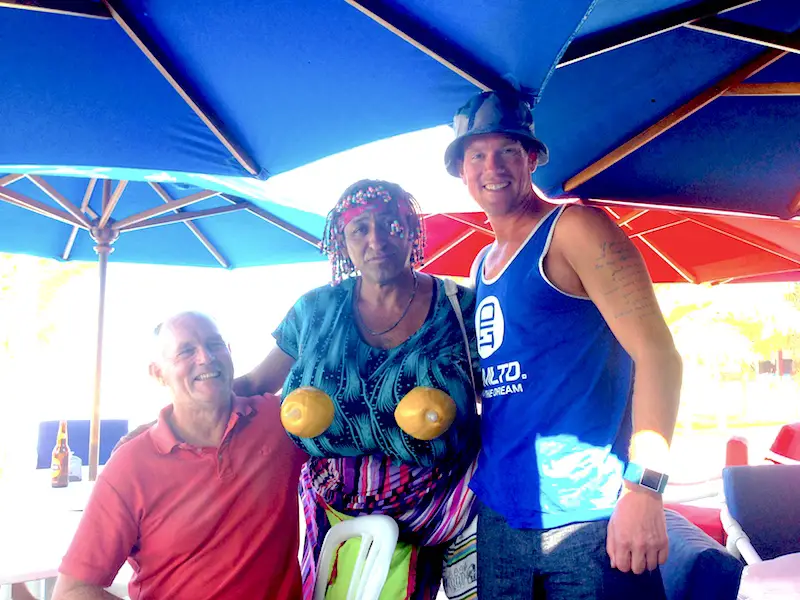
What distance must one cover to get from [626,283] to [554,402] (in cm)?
32

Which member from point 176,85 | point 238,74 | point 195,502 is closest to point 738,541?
point 195,502

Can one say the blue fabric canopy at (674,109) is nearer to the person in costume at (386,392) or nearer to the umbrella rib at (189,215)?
the person in costume at (386,392)

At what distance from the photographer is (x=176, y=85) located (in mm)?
2668

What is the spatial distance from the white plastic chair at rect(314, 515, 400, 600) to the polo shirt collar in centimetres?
44

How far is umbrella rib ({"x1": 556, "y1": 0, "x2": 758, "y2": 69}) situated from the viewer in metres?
2.33

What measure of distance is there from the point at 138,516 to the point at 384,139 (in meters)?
1.61

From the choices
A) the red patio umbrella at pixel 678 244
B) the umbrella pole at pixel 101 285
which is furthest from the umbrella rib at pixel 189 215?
the red patio umbrella at pixel 678 244

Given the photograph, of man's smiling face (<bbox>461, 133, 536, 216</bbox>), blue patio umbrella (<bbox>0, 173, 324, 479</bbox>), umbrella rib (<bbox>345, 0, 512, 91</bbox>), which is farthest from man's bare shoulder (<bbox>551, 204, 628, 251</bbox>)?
blue patio umbrella (<bbox>0, 173, 324, 479</bbox>)

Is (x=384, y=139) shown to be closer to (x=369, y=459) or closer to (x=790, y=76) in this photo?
(x=369, y=459)

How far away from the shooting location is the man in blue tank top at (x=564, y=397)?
139 cm

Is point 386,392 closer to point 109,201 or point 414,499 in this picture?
point 414,499

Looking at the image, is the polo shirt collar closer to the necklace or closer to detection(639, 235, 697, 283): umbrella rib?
the necklace

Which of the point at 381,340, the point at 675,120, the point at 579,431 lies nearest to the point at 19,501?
the point at 381,340

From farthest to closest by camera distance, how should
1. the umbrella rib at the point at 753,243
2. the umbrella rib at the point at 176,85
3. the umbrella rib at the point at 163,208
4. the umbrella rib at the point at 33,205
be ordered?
the umbrella rib at the point at 753,243
the umbrella rib at the point at 163,208
the umbrella rib at the point at 33,205
the umbrella rib at the point at 176,85
